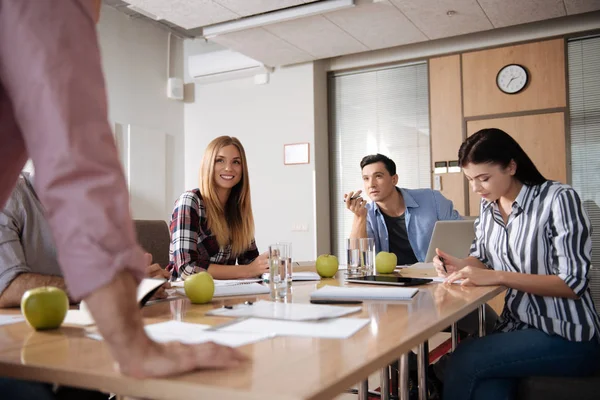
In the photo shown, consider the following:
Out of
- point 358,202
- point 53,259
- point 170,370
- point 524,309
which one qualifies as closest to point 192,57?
point 358,202

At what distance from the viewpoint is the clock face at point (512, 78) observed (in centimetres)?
486

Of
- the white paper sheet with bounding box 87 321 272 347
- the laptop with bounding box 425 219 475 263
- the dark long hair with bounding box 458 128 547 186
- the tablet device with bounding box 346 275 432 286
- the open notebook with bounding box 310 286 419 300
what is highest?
the dark long hair with bounding box 458 128 547 186

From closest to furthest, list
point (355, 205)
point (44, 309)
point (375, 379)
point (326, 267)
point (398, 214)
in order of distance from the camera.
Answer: point (44, 309)
point (326, 267)
point (355, 205)
point (375, 379)
point (398, 214)

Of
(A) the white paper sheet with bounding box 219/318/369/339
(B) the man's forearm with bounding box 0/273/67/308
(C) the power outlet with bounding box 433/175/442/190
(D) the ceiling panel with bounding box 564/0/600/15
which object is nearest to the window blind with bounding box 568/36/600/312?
(D) the ceiling panel with bounding box 564/0/600/15

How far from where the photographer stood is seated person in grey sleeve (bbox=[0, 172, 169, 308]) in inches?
A: 57.9

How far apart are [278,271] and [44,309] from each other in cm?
65

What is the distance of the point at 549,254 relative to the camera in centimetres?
170

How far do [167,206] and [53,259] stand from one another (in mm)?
4296

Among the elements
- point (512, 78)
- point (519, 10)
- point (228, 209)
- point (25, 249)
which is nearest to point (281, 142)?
point (512, 78)

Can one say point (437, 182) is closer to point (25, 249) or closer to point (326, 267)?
point (326, 267)

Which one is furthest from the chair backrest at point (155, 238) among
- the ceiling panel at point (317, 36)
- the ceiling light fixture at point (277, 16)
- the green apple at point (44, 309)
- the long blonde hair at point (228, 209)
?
the ceiling panel at point (317, 36)

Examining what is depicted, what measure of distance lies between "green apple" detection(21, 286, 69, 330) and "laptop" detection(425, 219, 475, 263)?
5.46 feet

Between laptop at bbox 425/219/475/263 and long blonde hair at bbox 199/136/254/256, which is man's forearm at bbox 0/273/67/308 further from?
laptop at bbox 425/219/475/263

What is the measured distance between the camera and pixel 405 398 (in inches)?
71.1
